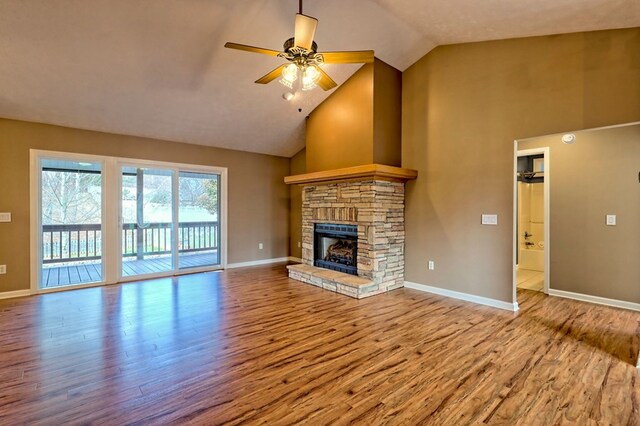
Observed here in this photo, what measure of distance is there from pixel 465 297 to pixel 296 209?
4144mm

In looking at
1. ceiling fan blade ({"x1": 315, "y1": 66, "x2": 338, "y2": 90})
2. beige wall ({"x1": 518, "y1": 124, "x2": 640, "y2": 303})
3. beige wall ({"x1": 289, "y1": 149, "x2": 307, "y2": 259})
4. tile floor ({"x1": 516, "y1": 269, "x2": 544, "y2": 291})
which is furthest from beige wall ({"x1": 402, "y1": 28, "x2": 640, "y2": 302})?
beige wall ({"x1": 289, "y1": 149, "x2": 307, "y2": 259})

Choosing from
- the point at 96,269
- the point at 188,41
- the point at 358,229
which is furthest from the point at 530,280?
the point at 96,269

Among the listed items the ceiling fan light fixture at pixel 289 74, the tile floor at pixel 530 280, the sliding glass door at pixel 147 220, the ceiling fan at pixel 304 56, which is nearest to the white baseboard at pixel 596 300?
the tile floor at pixel 530 280

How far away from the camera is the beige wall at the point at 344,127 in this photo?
14.9 ft

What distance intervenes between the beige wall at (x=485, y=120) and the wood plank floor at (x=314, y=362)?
74 centimetres

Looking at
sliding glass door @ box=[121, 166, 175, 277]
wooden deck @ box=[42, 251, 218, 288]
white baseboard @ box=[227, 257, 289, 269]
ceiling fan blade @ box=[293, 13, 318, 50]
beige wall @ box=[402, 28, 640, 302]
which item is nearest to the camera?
ceiling fan blade @ box=[293, 13, 318, 50]

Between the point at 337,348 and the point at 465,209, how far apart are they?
268cm

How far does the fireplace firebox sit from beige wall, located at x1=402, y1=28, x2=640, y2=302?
34.8 inches

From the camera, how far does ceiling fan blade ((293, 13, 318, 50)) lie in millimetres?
2379

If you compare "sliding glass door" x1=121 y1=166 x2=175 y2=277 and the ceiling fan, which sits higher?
the ceiling fan

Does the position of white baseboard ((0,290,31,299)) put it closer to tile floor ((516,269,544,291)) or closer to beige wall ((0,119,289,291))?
beige wall ((0,119,289,291))

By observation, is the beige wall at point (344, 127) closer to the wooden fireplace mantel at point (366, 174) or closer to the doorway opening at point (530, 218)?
the wooden fireplace mantel at point (366, 174)

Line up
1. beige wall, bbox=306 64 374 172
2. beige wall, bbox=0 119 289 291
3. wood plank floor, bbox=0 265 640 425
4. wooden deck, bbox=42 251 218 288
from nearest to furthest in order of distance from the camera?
wood plank floor, bbox=0 265 640 425
beige wall, bbox=0 119 289 291
beige wall, bbox=306 64 374 172
wooden deck, bbox=42 251 218 288

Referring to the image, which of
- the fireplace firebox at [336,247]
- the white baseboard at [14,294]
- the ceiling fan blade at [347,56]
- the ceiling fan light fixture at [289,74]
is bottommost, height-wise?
the white baseboard at [14,294]
